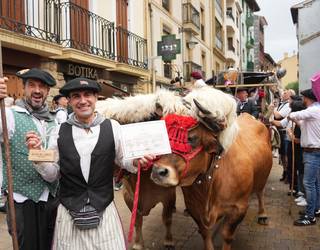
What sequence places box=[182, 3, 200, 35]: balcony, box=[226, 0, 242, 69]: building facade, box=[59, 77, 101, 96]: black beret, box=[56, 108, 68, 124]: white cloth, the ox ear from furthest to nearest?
box=[226, 0, 242, 69]: building facade, box=[182, 3, 200, 35]: balcony, box=[56, 108, 68, 124]: white cloth, the ox ear, box=[59, 77, 101, 96]: black beret

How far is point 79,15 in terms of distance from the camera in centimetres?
1154

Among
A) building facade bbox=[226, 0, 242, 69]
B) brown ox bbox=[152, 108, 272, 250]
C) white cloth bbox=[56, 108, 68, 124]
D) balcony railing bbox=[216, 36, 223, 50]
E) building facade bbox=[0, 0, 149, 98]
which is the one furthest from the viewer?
building facade bbox=[226, 0, 242, 69]

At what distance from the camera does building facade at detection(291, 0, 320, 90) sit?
12703 mm

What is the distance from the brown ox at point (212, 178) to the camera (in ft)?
9.90

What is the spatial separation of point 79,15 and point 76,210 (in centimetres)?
989

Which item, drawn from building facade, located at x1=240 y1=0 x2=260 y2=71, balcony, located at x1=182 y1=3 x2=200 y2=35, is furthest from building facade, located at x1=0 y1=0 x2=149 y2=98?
building facade, located at x1=240 y1=0 x2=260 y2=71

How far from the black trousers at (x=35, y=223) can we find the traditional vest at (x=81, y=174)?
0.35m

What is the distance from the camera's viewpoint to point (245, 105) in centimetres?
835

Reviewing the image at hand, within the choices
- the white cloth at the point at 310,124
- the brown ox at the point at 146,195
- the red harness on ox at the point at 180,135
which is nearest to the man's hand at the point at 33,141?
the red harness on ox at the point at 180,135

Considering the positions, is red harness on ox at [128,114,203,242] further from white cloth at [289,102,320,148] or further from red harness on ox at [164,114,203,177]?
white cloth at [289,102,320,148]

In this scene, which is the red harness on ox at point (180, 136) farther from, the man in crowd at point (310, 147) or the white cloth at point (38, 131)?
the man in crowd at point (310, 147)

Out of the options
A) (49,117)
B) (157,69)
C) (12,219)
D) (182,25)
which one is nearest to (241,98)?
(49,117)

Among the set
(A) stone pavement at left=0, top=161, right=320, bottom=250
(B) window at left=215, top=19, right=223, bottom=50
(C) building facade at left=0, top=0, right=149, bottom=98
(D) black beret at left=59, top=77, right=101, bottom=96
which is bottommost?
(A) stone pavement at left=0, top=161, right=320, bottom=250

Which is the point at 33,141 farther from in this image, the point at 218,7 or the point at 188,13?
the point at 218,7
